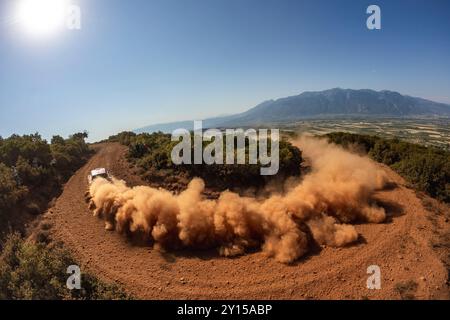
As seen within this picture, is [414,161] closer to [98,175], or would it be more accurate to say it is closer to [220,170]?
[220,170]

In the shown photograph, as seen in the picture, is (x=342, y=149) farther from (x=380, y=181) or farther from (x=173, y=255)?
(x=173, y=255)

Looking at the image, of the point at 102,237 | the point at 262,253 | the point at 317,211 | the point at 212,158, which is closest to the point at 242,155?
the point at 212,158

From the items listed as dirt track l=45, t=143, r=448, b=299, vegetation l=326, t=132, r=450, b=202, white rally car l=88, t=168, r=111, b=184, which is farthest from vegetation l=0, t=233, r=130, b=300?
vegetation l=326, t=132, r=450, b=202

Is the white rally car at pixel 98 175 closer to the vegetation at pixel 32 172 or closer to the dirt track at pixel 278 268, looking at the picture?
the vegetation at pixel 32 172

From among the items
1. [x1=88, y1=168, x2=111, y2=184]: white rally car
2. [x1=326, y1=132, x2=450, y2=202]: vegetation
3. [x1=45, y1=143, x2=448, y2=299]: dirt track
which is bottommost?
[x1=45, y1=143, x2=448, y2=299]: dirt track

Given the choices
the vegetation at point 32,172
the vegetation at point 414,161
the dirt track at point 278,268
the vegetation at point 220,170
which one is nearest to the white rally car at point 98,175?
the vegetation at point 32,172

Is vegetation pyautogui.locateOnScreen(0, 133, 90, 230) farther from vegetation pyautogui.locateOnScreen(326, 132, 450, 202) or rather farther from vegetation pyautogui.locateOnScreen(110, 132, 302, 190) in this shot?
vegetation pyautogui.locateOnScreen(326, 132, 450, 202)

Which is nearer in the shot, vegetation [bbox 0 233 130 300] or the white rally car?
vegetation [bbox 0 233 130 300]

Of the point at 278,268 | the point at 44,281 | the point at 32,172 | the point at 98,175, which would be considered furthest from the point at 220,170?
the point at 32,172
